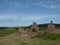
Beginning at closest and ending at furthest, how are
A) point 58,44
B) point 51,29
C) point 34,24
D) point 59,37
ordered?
point 58,44 → point 59,37 → point 51,29 → point 34,24

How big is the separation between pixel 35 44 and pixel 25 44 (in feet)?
5.13

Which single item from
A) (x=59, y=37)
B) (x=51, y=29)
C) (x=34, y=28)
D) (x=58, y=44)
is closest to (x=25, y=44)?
(x=58, y=44)

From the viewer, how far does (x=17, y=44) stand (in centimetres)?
2739

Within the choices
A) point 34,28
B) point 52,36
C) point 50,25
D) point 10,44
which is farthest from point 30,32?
point 10,44

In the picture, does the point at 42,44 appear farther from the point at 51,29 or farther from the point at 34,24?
the point at 34,24

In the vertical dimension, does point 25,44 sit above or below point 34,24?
below

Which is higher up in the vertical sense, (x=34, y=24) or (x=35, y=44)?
(x=34, y=24)

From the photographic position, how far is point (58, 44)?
2634cm

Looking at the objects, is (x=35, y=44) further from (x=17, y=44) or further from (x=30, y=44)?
(x=17, y=44)

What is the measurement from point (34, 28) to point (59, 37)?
17.6 meters

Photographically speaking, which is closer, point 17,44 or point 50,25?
point 17,44

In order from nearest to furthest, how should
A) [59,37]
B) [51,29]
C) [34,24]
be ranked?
[59,37], [51,29], [34,24]

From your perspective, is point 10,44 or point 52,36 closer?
point 10,44

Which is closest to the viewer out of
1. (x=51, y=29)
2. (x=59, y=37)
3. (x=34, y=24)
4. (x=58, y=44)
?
(x=58, y=44)
